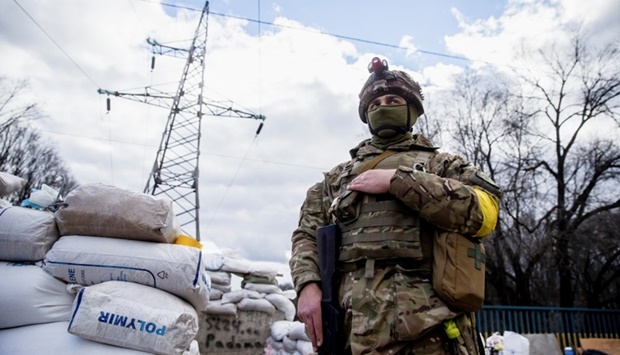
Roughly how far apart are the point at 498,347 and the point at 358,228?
3.74 metres

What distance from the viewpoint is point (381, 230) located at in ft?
4.17

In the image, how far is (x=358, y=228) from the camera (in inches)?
52.2

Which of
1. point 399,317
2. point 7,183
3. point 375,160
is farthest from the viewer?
point 7,183

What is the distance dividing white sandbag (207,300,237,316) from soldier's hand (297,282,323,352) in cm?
446

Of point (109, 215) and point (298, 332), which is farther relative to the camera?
point (298, 332)

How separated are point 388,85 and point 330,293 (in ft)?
2.61

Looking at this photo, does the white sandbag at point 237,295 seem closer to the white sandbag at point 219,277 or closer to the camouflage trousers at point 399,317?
the white sandbag at point 219,277

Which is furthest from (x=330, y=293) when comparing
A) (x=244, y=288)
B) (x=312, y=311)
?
(x=244, y=288)

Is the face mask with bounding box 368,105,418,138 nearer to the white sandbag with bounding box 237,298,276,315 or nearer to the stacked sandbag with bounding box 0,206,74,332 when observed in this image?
the stacked sandbag with bounding box 0,206,74,332

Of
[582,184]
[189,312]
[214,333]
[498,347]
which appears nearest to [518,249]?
[582,184]

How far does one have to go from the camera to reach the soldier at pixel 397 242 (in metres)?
1.14

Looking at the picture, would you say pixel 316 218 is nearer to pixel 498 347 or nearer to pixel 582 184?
pixel 498 347

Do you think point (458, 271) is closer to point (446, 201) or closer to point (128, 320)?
point (446, 201)

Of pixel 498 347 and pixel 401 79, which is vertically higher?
pixel 401 79
